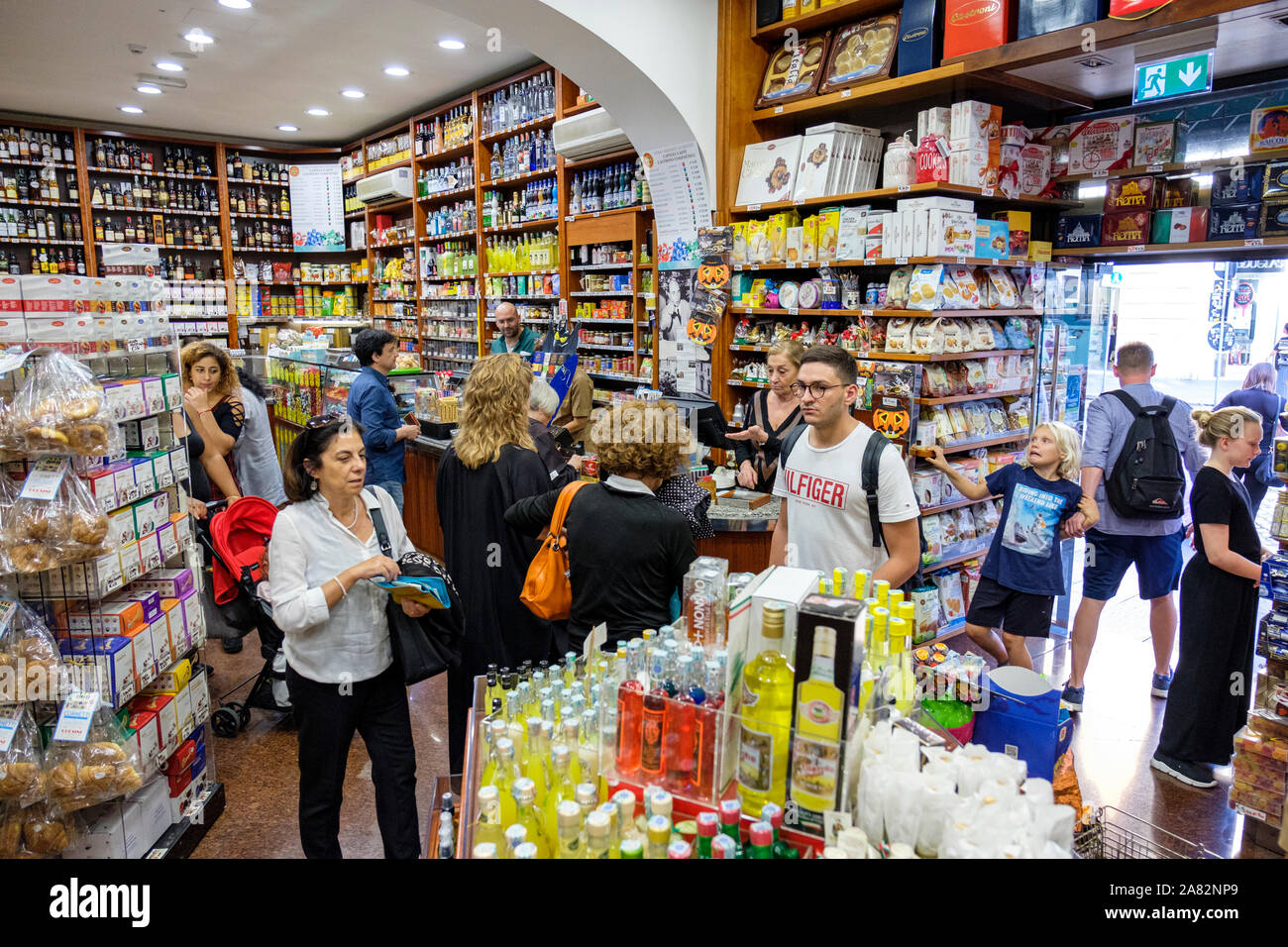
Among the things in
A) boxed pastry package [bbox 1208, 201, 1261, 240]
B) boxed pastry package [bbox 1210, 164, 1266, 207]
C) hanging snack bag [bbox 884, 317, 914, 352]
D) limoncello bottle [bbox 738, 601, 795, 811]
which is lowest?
limoncello bottle [bbox 738, 601, 795, 811]

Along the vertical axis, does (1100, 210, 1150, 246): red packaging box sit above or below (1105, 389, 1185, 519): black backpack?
above

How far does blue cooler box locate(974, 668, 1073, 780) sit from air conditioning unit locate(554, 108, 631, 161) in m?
5.49

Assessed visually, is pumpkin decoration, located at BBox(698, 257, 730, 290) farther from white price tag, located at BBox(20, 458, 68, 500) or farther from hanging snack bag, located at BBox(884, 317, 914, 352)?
white price tag, located at BBox(20, 458, 68, 500)

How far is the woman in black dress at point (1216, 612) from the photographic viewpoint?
11.0ft

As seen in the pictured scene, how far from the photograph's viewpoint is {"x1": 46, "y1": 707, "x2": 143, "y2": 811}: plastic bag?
2559mm

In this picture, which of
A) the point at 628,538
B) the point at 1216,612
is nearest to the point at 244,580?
the point at 628,538

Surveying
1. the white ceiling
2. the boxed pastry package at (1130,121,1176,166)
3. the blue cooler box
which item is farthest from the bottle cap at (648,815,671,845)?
the white ceiling

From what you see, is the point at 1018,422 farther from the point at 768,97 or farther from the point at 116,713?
the point at 116,713

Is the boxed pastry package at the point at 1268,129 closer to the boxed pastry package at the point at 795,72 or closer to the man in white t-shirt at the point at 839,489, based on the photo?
the boxed pastry package at the point at 795,72

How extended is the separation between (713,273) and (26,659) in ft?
14.1

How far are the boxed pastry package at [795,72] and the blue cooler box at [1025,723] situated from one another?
14.0 feet

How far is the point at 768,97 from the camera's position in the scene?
17.6 ft

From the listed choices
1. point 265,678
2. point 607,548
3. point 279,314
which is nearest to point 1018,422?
point 607,548

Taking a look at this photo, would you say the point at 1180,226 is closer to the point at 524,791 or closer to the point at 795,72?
the point at 795,72
